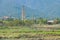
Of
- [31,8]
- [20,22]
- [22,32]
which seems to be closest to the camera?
[22,32]

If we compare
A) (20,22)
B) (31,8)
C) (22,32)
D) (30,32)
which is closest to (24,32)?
(22,32)

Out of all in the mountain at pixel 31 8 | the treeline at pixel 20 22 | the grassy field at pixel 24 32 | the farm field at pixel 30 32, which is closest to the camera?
the farm field at pixel 30 32

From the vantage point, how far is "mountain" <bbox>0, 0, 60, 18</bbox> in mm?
8227

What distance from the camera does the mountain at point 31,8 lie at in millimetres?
8227

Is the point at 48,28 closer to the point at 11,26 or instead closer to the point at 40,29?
the point at 40,29

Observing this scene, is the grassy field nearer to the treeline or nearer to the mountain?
the treeline

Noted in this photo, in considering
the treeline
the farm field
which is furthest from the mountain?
the farm field

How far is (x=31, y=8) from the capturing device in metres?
8.72

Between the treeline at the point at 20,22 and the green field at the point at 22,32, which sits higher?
the treeline at the point at 20,22

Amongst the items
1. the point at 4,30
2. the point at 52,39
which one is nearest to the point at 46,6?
the point at 4,30

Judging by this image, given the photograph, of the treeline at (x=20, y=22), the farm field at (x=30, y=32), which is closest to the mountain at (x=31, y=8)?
the treeline at (x=20, y=22)

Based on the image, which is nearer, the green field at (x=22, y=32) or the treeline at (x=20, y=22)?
the green field at (x=22, y=32)

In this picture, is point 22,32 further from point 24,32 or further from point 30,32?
point 30,32

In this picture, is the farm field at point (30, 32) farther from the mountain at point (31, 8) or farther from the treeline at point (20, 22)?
the mountain at point (31, 8)
